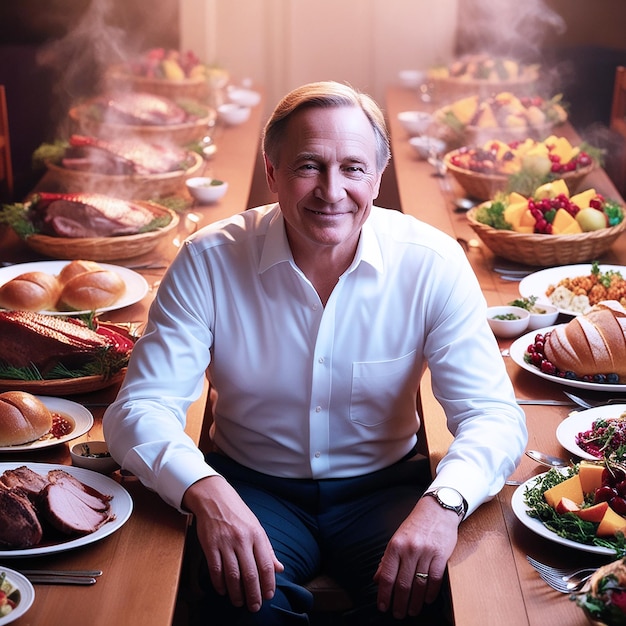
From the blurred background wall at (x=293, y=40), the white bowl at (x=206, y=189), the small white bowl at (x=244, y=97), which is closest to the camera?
the white bowl at (x=206, y=189)

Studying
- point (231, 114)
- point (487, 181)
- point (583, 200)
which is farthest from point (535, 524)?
point (231, 114)

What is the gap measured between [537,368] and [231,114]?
322cm

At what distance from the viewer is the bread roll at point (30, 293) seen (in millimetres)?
2488

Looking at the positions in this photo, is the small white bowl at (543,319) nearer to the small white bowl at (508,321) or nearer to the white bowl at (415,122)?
the small white bowl at (508,321)

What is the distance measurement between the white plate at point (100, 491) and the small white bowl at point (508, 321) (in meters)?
→ 1.12

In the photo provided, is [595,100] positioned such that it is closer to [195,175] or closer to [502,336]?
[195,175]

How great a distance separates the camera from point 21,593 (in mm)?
1377

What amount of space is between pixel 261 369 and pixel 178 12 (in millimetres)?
5527

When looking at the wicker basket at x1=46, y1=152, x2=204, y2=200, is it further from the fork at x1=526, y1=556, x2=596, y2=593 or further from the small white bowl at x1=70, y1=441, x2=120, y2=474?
the fork at x1=526, y1=556, x2=596, y2=593

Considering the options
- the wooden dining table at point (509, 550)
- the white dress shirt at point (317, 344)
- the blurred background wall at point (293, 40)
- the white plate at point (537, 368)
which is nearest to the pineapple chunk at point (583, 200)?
the wooden dining table at point (509, 550)

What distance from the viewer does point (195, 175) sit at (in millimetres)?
4020

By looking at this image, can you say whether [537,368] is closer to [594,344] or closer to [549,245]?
[594,344]

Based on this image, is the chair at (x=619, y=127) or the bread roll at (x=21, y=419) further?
the chair at (x=619, y=127)

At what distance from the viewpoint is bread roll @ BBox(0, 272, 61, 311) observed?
98.0 inches
